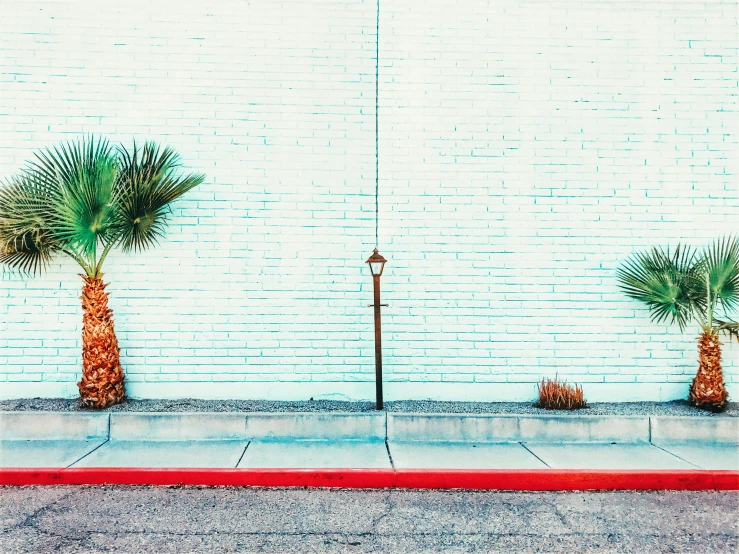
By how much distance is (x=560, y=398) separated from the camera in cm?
588

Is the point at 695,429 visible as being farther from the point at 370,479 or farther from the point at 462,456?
the point at 370,479

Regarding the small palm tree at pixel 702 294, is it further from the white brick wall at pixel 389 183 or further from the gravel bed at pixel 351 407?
the white brick wall at pixel 389 183

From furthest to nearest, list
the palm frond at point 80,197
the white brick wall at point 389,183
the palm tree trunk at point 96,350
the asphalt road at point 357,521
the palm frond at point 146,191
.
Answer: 1. the white brick wall at point 389,183
2. the palm tree trunk at point 96,350
3. the palm frond at point 146,191
4. the palm frond at point 80,197
5. the asphalt road at point 357,521

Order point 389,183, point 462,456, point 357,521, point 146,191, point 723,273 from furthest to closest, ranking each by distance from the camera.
→ point 389,183, point 723,273, point 146,191, point 462,456, point 357,521

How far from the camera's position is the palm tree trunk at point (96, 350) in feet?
18.3

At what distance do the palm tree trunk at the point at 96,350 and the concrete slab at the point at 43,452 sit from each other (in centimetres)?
51

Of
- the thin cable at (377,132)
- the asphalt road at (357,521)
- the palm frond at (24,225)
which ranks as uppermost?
the thin cable at (377,132)

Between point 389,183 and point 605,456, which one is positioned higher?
point 389,183

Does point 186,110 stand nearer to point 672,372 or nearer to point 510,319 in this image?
point 510,319

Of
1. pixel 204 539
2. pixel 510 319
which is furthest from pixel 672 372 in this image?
pixel 204 539

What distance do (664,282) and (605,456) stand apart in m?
2.13

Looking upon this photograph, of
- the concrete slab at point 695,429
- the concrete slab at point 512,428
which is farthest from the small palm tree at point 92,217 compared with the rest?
the concrete slab at point 695,429

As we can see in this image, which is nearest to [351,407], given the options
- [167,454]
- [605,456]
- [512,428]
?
[512,428]

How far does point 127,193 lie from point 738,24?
7471 millimetres
